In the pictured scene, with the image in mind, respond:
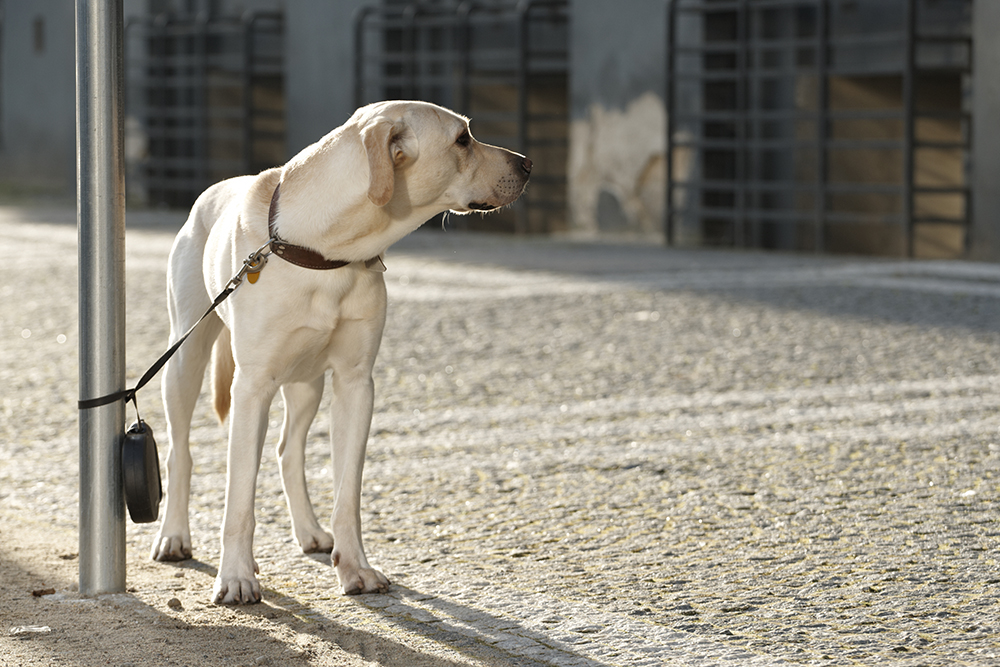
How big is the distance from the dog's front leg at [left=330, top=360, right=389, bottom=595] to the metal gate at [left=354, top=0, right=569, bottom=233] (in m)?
13.1

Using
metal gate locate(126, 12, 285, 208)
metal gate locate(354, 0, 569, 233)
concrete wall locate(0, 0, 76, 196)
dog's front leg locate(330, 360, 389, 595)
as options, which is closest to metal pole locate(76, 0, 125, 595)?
dog's front leg locate(330, 360, 389, 595)

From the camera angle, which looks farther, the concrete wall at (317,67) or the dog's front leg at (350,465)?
the concrete wall at (317,67)

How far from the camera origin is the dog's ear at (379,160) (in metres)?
3.46

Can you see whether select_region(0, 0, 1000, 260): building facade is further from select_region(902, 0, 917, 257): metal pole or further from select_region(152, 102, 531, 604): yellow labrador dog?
select_region(152, 102, 531, 604): yellow labrador dog

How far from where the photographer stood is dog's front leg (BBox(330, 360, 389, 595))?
367 centimetres

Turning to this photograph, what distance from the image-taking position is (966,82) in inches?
513

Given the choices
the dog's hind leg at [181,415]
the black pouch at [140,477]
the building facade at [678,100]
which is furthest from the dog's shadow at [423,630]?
the building facade at [678,100]

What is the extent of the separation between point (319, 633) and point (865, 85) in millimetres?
12391

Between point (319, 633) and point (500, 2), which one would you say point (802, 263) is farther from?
point (319, 633)

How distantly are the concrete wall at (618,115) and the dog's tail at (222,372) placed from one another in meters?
11.8

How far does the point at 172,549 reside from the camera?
396 cm

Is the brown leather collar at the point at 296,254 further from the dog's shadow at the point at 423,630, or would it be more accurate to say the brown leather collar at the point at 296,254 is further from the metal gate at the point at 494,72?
the metal gate at the point at 494,72

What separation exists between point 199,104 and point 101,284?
17956mm

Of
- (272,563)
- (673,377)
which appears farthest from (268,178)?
(673,377)
